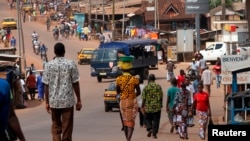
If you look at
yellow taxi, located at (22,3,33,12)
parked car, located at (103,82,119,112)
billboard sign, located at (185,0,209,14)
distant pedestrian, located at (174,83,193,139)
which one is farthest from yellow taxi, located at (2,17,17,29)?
distant pedestrian, located at (174,83,193,139)

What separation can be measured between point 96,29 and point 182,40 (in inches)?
1027

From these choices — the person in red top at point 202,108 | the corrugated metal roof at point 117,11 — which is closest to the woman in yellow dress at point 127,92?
the person in red top at point 202,108

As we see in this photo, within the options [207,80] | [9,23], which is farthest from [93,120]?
[9,23]

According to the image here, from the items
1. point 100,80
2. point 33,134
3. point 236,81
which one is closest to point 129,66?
point 236,81

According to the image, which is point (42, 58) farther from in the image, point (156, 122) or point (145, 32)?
point (156, 122)

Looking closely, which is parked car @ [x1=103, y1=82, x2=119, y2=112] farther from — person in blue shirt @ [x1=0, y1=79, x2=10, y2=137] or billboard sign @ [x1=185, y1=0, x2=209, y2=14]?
billboard sign @ [x1=185, y1=0, x2=209, y2=14]

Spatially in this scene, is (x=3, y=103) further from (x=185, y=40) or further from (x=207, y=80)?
(x=185, y=40)

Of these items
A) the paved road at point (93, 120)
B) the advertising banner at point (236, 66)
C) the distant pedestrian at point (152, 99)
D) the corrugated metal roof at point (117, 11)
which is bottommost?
the paved road at point (93, 120)

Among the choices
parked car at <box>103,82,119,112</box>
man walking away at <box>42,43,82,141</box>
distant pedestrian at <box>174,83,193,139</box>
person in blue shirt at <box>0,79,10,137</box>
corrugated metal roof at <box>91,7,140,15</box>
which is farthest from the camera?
corrugated metal roof at <box>91,7,140,15</box>

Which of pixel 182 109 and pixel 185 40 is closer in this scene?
pixel 182 109

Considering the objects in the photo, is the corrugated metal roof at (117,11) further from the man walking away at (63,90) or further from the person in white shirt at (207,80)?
the man walking away at (63,90)

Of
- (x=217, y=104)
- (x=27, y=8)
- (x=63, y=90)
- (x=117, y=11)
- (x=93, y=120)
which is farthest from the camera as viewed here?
(x=27, y=8)

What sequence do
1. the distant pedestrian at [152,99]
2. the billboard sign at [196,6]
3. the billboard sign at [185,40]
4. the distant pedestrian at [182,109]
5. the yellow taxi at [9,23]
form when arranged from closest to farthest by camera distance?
1. the distant pedestrian at [152,99]
2. the distant pedestrian at [182,109]
3. the billboard sign at [196,6]
4. the billboard sign at [185,40]
5. the yellow taxi at [9,23]

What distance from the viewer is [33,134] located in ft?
74.8
